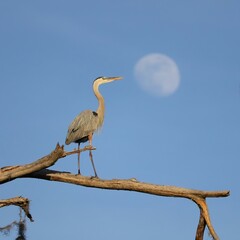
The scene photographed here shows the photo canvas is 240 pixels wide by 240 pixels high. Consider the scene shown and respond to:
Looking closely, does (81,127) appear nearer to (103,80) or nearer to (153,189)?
(103,80)

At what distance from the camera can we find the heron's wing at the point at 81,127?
16453 millimetres

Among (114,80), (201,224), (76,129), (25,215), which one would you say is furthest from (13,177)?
(114,80)

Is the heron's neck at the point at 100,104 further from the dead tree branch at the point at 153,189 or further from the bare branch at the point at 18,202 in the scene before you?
the bare branch at the point at 18,202

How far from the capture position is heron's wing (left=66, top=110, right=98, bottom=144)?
54.0ft

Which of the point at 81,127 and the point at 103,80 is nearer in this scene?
the point at 81,127

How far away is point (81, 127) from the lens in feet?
54.2

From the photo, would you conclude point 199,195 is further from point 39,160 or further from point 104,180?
point 39,160

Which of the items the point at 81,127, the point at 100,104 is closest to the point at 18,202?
the point at 81,127

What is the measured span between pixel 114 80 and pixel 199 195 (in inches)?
262

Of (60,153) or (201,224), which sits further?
(201,224)

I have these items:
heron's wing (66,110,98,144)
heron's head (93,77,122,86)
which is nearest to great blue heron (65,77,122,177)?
heron's wing (66,110,98,144)

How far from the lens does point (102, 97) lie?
714 inches

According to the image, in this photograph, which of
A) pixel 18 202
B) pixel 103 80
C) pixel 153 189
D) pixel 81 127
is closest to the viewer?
pixel 153 189

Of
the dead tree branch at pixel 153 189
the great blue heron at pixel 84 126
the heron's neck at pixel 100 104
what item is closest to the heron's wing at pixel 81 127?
the great blue heron at pixel 84 126
